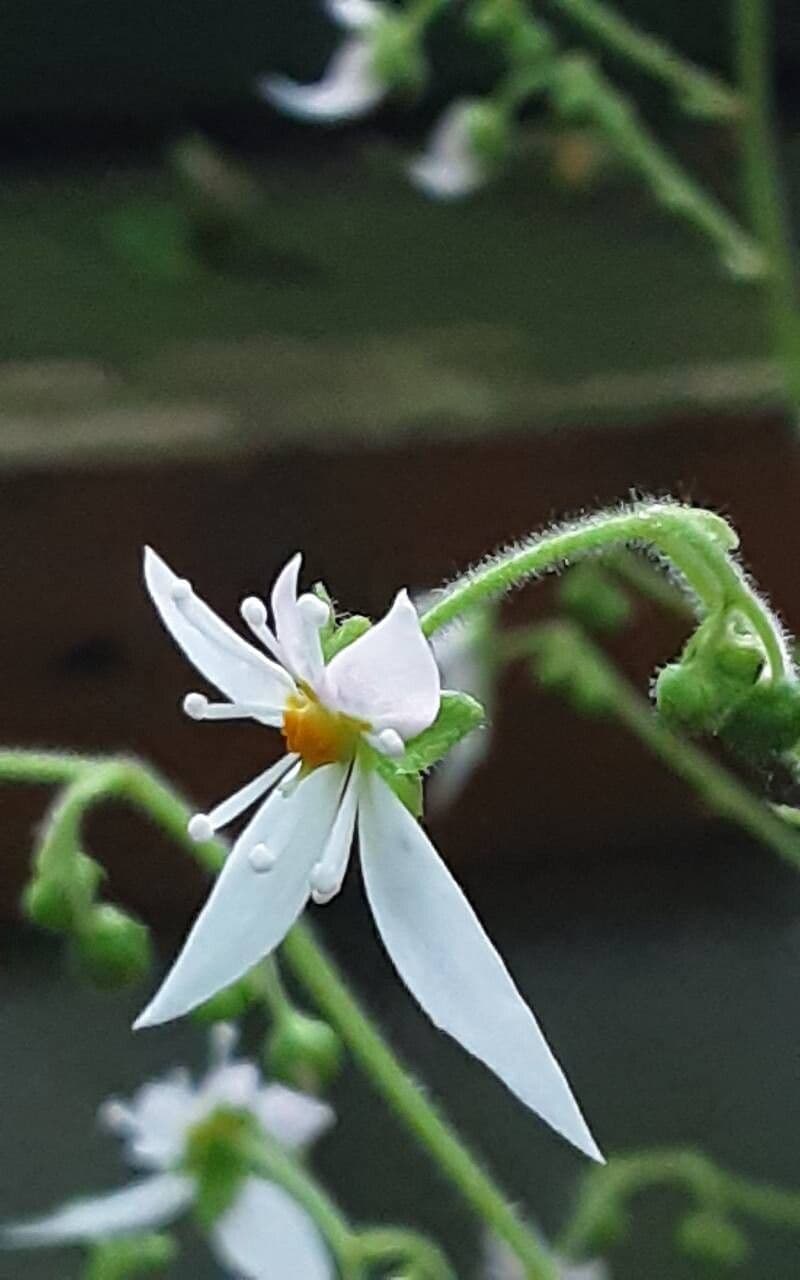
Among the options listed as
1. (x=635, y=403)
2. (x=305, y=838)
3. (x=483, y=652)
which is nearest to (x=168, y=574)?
(x=305, y=838)

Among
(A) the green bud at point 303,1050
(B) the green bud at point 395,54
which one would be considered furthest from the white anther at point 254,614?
(B) the green bud at point 395,54

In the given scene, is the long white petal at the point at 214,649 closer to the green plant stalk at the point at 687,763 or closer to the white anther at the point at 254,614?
the white anther at the point at 254,614

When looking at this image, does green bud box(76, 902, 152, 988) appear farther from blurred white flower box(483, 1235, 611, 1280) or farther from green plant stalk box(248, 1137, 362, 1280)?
blurred white flower box(483, 1235, 611, 1280)

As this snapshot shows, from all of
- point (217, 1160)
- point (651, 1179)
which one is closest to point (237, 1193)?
point (217, 1160)

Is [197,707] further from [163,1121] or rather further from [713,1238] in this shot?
[713,1238]

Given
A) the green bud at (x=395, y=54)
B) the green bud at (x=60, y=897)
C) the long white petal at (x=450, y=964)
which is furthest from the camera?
the green bud at (x=395, y=54)

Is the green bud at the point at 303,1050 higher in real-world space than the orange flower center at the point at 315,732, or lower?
higher

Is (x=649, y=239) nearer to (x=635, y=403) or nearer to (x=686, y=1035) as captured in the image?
(x=635, y=403)
